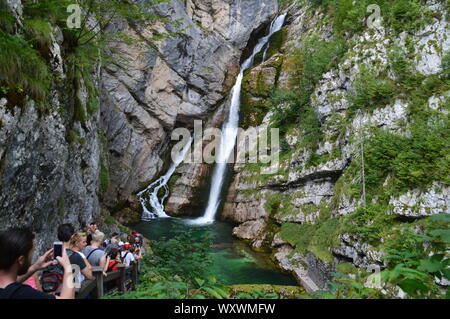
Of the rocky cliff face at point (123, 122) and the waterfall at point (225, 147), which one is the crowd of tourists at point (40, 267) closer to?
the rocky cliff face at point (123, 122)

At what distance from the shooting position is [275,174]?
61.8 ft

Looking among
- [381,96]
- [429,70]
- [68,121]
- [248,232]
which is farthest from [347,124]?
[68,121]

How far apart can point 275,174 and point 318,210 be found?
476cm

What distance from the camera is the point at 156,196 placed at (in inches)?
882

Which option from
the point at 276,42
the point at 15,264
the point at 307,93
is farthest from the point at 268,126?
the point at 15,264

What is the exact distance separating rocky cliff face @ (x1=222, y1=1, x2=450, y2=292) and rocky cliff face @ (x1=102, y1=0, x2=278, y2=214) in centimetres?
744

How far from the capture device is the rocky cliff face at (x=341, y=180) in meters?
9.81

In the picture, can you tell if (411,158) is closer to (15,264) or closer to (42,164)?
(15,264)

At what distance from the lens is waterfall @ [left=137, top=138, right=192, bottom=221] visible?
21255mm

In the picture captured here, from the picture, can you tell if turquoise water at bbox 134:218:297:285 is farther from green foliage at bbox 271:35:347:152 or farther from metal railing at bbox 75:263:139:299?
green foliage at bbox 271:35:347:152

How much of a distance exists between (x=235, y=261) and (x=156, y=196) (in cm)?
1085

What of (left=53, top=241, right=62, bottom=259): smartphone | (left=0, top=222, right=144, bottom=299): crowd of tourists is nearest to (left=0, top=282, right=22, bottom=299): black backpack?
(left=0, top=222, right=144, bottom=299): crowd of tourists

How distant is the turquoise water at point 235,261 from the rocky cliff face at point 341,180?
77 cm

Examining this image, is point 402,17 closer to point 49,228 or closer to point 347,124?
point 347,124
